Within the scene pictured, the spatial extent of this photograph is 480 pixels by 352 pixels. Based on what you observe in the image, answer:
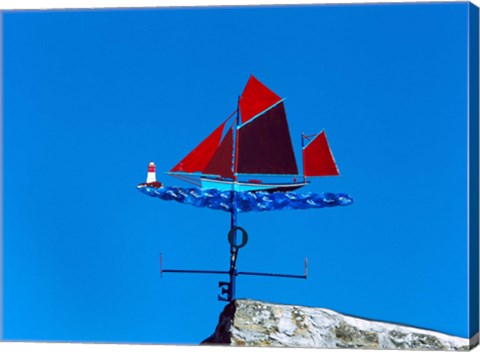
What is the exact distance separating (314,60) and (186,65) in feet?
3.10

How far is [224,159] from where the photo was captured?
978 cm

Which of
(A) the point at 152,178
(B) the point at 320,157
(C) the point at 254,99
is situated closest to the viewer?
(B) the point at 320,157

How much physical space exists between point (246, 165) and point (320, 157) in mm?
561

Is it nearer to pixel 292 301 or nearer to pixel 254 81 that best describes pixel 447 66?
pixel 254 81

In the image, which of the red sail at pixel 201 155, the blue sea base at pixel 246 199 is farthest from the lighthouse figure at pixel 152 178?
the red sail at pixel 201 155

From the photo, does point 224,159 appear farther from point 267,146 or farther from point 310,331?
point 310,331

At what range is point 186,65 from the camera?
388 inches

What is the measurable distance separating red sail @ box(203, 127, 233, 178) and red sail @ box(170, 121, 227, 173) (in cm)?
3

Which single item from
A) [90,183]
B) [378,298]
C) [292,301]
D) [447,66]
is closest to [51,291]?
[90,183]

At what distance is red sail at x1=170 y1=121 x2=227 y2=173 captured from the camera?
32.1 ft

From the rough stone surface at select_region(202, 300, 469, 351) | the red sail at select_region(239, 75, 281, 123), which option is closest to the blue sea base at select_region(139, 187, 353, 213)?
the red sail at select_region(239, 75, 281, 123)

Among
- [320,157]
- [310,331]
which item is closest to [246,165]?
[320,157]

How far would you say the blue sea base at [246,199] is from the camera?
31.8 ft

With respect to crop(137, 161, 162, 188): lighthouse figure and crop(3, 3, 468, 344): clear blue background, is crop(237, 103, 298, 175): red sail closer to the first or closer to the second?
crop(3, 3, 468, 344): clear blue background
